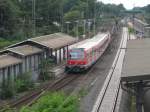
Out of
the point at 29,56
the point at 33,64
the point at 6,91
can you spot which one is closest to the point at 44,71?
the point at 33,64

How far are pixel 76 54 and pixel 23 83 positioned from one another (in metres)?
10.0

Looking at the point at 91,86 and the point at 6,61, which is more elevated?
the point at 6,61

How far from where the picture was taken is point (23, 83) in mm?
31484

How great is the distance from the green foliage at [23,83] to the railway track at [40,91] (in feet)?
2.96

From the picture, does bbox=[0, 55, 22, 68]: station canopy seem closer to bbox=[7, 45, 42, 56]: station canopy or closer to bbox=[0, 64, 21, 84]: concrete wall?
bbox=[0, 64, 21, 84]: concrete wall

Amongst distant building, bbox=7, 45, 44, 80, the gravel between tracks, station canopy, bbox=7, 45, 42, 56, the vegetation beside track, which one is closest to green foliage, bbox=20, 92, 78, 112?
the vegetation beside track

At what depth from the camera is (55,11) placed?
80125mm

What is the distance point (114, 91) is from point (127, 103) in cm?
546

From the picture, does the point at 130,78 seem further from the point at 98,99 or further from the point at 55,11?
the point at 55,11

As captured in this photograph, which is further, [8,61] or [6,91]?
[8,61]

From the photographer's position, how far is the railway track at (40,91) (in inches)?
1048

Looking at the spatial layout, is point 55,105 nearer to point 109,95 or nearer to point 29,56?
point 109,95

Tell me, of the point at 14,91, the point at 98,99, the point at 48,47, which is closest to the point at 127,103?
the point at 98,99

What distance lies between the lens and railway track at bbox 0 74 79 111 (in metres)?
26.6
